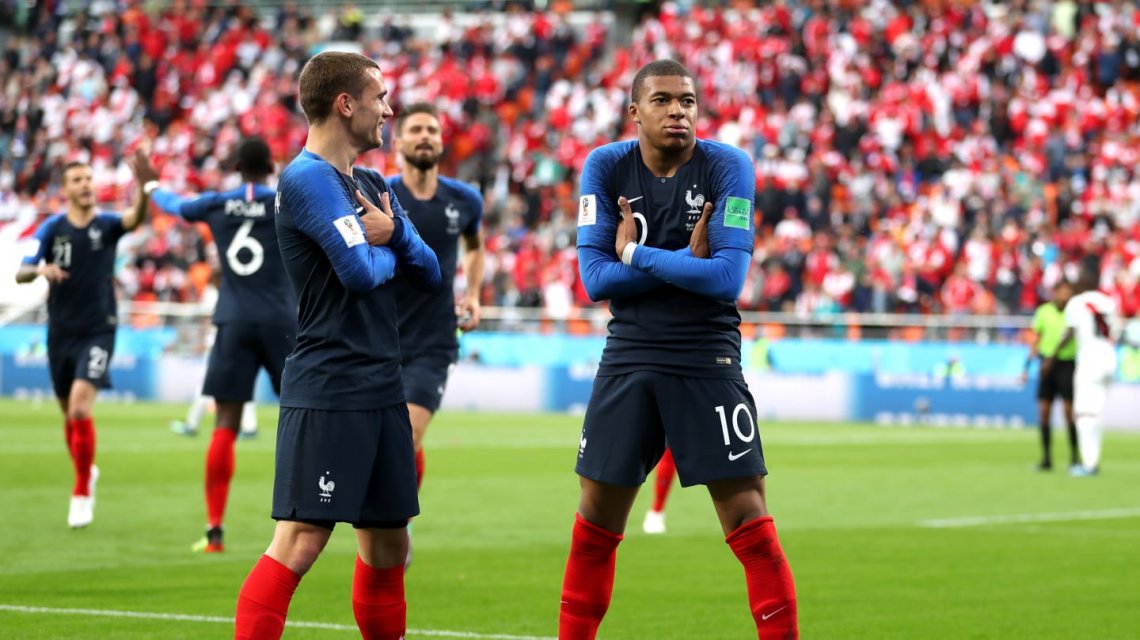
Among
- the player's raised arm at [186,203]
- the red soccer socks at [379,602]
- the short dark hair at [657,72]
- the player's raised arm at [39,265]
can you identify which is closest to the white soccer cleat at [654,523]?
the player's raised arm at [186,203]

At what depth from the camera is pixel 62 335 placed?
43.0 ft

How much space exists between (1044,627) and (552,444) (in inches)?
587

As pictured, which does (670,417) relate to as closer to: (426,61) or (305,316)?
(305,316)

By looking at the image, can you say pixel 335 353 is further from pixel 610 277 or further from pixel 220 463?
pixel 220 463

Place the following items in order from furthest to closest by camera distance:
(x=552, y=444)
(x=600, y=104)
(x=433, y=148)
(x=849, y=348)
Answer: (x=600, y=104) < (x=849, y=348) < (x=552, y=444) < (x=433, y=148)

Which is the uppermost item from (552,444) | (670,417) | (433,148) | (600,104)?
(600,104)

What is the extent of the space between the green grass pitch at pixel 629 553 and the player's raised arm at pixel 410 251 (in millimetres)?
2648

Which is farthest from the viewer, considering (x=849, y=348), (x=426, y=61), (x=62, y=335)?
(x=426, y=61)

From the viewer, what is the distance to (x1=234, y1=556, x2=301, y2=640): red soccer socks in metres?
5.73

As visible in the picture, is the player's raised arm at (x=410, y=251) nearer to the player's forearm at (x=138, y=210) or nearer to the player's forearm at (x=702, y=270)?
the player's forearm at (x=702, y=270)

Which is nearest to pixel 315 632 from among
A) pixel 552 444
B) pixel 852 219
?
pixel 552 444

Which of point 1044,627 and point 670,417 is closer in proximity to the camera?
point 670,417

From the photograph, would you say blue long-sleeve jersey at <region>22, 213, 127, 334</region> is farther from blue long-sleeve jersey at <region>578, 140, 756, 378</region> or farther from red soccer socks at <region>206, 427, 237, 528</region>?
blue long-sleeve jersey at <region>578, 140, 756, 378</region>

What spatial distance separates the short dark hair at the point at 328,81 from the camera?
19.6 ft
